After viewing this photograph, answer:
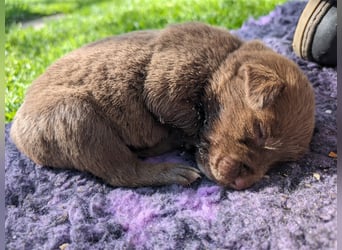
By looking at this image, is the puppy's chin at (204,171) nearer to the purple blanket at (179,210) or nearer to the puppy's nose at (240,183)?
the purple blanket at (179,210)

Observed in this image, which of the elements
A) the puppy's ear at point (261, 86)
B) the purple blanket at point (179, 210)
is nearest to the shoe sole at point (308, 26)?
the purple blanket at point (179, 210)

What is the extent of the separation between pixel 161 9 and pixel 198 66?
333 centimetres

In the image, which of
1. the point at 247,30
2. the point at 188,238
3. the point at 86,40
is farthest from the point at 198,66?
the point at 86,40

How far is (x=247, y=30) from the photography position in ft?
16.6

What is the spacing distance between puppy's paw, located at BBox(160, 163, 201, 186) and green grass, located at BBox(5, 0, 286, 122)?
246 cm

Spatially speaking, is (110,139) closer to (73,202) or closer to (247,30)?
(73,202)

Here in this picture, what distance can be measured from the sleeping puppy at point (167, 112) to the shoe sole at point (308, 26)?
888 mm

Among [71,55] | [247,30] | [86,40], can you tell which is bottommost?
[86,40]

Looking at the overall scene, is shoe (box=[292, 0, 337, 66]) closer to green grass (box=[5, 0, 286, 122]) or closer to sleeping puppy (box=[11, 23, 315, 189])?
sleeping puppy (box=[11, 23, 315, 189])

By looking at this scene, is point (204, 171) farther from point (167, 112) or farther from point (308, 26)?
point (308, 26)

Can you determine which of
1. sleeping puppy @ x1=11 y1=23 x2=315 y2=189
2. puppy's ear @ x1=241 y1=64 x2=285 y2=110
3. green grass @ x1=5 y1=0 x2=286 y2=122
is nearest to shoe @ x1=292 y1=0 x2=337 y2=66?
sleeping puppy @ x1=11 y1=23 x2=315 y2=189

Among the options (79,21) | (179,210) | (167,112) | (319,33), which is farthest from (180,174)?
(79,21)

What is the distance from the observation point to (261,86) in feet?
Result: 9.02

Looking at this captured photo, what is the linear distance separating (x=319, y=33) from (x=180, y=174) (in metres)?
1.83
